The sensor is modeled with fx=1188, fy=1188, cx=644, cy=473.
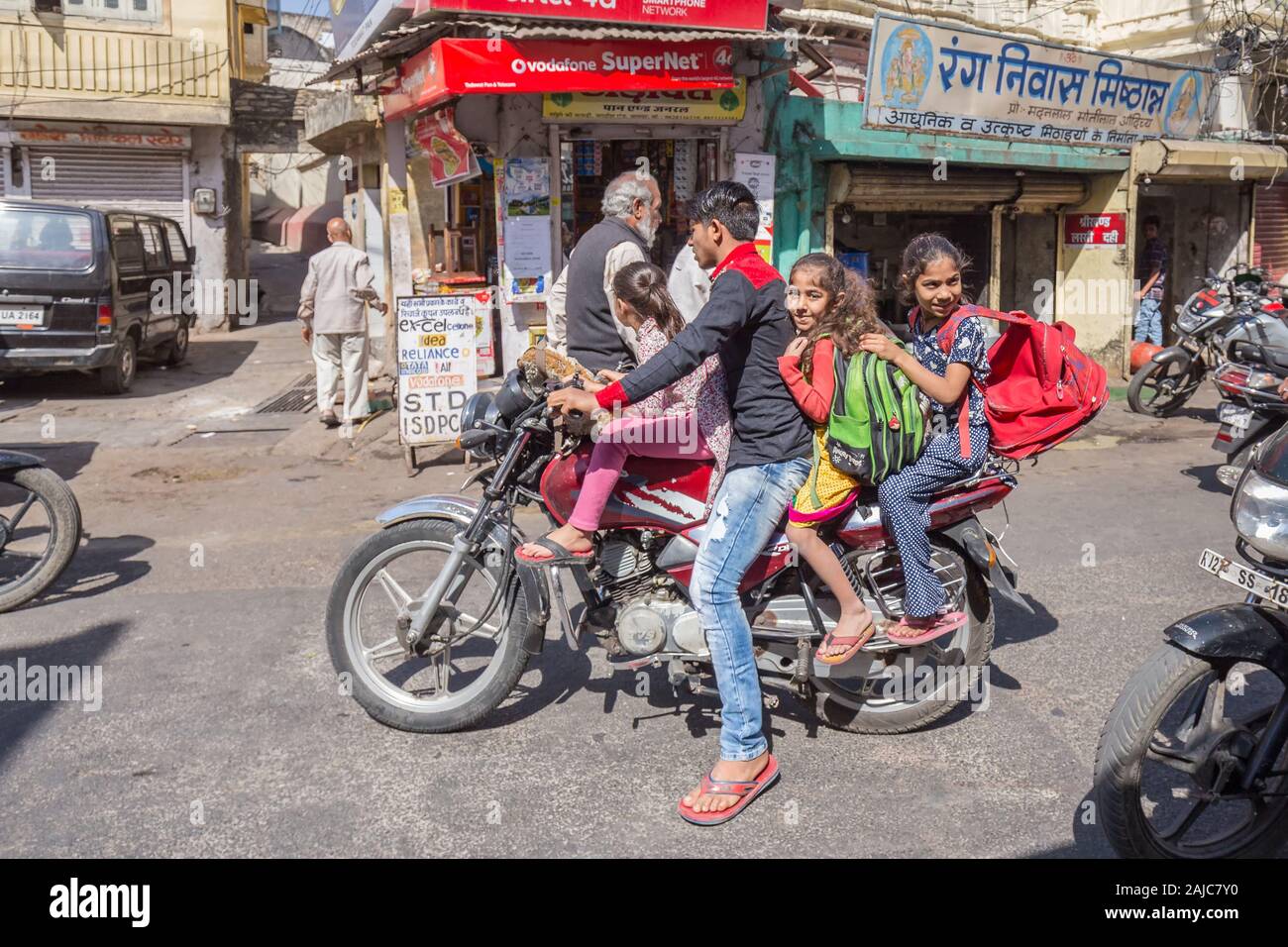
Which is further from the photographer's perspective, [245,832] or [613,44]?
[613,44]

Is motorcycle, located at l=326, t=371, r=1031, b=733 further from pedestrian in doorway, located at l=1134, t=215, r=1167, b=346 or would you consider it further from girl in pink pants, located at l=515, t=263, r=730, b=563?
pedestrian in doorway, located at l=1134, t=215, r=1167, b=346

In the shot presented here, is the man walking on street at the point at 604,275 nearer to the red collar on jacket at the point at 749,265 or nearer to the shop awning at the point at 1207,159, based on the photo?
the red collar on jacket at the point at 749,265

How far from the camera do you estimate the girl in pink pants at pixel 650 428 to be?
13.0 ft

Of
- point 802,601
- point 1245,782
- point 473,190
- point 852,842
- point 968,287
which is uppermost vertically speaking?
point 473,190

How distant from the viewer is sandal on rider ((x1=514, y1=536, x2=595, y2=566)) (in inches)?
157

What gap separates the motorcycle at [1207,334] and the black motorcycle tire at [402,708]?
6316mm

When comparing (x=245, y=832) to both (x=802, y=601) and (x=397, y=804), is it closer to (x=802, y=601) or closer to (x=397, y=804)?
(x=397, y=804)

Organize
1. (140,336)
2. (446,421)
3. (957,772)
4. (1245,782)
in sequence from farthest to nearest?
(140,336) → (446,421) → (957,772) → (1245,782)

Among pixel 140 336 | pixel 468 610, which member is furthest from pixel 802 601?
pixel 140 336

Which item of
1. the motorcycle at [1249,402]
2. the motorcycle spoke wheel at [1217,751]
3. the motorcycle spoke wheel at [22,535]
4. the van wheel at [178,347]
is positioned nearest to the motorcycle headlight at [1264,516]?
the motorcycle spoke wheel at [1217,751]

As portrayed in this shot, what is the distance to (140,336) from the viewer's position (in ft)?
43.8

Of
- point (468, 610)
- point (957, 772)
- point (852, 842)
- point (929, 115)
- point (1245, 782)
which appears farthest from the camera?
point (929, 115)

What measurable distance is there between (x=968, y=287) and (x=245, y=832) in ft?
38.4

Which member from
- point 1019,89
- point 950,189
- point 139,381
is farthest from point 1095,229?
point 139,381
